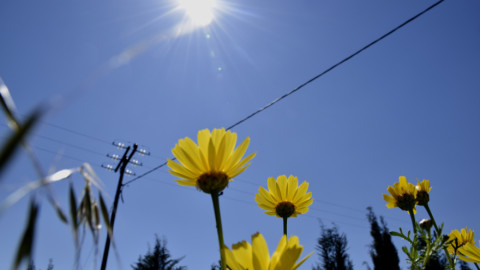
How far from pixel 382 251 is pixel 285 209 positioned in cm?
2159

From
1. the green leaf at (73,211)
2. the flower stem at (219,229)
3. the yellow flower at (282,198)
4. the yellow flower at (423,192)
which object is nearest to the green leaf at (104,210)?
the green leaf at (73,211)

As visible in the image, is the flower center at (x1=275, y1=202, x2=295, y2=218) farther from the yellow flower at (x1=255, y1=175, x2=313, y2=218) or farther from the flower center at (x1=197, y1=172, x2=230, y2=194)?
the flower center at (x1=197, y1=172, x2=230, y2=194)

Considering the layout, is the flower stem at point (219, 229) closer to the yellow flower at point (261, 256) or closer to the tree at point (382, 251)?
the yellow flower at point (261, 256)

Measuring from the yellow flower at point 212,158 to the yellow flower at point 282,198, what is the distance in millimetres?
368

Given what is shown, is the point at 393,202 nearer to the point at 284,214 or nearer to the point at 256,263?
the point at 284,214

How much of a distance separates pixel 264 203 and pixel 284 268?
540 mm

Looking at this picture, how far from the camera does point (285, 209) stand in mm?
997

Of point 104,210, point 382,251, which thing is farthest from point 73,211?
point 382,251

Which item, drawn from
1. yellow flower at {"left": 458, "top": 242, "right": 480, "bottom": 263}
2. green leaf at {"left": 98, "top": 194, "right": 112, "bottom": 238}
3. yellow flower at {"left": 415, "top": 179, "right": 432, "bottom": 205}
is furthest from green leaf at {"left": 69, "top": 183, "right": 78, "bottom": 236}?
yellow flower at {"left": 415, "top": 179, "right": 432, "bottom": 205}

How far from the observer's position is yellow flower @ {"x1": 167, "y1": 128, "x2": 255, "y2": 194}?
0.64m

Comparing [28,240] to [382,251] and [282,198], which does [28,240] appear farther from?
[382,251]

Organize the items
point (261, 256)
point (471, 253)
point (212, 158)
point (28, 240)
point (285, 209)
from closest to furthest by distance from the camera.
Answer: point (28, 240), point (261, 256), point (212, 158), point (471, 253), point (285, 209)

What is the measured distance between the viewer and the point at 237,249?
20.4 inches

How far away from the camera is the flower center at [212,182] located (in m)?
0.63
